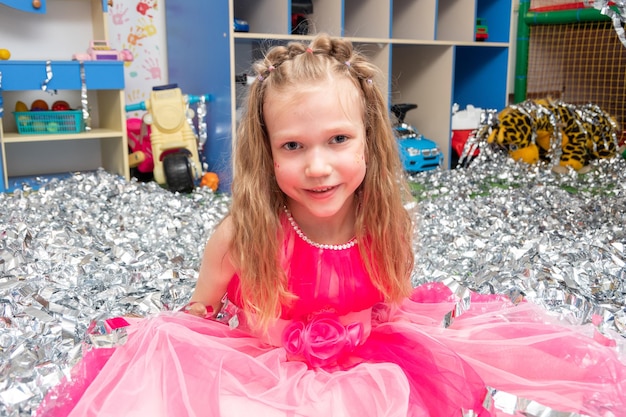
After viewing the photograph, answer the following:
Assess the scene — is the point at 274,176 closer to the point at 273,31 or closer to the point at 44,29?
the point at 273,31

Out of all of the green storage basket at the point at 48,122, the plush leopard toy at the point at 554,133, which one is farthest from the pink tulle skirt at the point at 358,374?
the plush leopard toy at the point at 554,133

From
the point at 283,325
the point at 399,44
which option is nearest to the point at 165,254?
the point at 283,325

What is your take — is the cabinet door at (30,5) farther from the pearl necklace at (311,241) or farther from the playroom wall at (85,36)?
the pearl necklace at (311,241)

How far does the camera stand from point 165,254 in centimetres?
153

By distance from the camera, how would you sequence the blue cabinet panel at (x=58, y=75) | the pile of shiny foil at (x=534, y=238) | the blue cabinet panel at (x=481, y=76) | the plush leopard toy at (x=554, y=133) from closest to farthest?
the pile of shiny foil at (x=534, y=238), the blue cabinet panel at (x=58, y=75), the plush leopard toy at (x=554, y=133), the blue cabinet panel at (x=481, y=76)

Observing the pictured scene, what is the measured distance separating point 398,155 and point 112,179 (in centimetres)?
157

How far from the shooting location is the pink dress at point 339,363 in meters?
0.71

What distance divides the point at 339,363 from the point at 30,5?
2033 millimetres

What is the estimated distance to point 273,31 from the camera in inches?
97.2

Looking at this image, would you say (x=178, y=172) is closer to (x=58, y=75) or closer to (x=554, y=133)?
(x=58, y=75)

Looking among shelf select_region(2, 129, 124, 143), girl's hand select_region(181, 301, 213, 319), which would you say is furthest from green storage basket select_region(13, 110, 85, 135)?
girl's hand select_region(181, 301, 213, 319)

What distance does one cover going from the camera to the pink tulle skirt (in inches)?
27.8

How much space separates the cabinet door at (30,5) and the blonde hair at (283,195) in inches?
69.9

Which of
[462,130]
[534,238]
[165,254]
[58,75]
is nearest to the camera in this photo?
[165,254]
